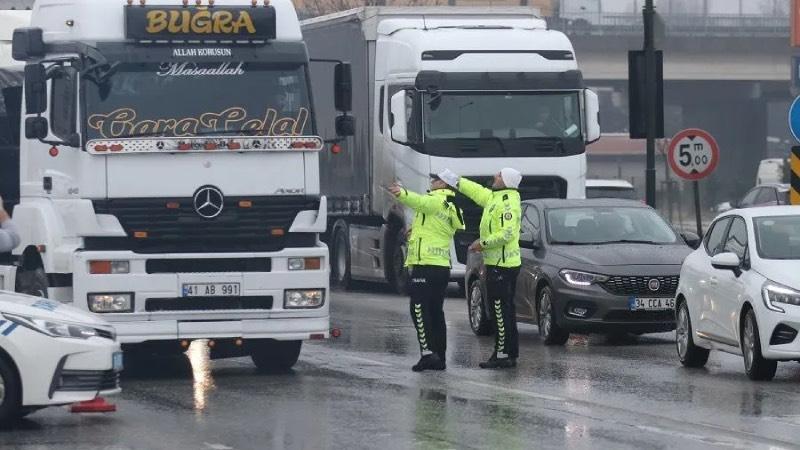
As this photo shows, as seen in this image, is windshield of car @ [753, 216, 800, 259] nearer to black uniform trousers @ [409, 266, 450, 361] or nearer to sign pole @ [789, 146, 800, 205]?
black uniform trousers @ [409, 266, 450, 361]

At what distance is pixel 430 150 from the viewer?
26641 mm

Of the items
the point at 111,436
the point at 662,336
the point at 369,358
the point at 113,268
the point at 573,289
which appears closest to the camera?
the point at 111,436

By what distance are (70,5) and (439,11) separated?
503 inches

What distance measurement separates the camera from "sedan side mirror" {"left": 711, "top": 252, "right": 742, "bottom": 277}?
1611cm

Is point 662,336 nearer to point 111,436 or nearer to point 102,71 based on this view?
point 102,71

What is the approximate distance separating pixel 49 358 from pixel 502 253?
5.49m

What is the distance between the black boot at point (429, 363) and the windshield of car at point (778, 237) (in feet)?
9.32

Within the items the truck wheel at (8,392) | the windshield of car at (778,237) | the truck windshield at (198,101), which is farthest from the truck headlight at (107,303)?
the windshield of car at (778,237)

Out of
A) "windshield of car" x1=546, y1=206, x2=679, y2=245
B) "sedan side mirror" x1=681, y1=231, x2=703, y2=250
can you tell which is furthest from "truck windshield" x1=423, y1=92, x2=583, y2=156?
"sedan side mirror" x1=681, y1=231, x2=703, y2=250

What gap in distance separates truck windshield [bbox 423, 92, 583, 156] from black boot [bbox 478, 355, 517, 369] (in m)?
9.82

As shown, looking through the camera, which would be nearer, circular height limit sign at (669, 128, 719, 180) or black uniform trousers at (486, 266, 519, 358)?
black uniform trousers at (486, 266, 519, 358)

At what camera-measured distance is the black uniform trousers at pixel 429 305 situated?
55.4 ft

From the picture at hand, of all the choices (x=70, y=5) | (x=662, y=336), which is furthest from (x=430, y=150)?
(x=70, y=5)

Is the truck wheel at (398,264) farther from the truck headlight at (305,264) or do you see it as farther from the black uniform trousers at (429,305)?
the truck headlight at (305,264)
